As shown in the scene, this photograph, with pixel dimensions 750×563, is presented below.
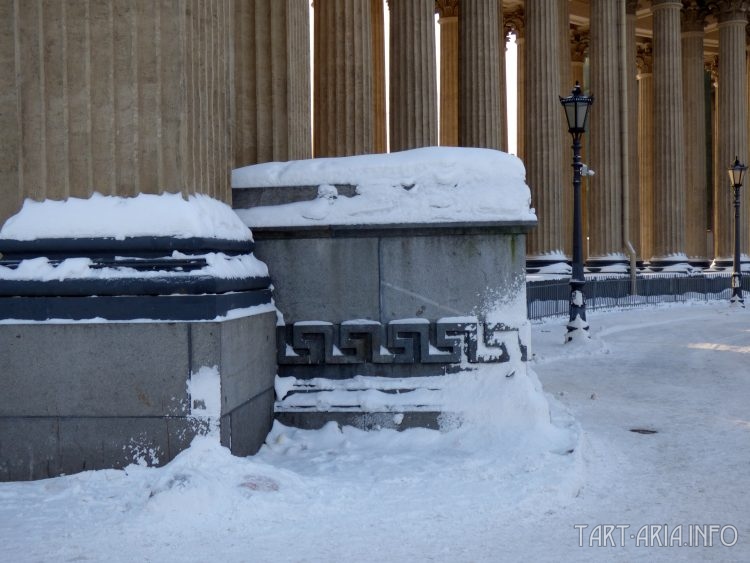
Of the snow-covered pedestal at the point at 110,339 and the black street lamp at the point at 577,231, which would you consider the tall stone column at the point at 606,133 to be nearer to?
the black street lamp at the point at 577,231

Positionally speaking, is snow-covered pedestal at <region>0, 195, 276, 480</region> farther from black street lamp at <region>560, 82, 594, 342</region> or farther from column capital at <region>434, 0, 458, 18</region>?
column capital at <region>434, 0, 458, 18</region>

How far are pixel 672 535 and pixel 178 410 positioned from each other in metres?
3.53

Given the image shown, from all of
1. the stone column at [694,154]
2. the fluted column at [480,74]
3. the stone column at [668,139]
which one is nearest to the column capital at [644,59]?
the stone column at [694,154]

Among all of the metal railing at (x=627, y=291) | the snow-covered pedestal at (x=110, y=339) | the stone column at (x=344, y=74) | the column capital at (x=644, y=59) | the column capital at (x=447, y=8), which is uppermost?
the column capital at (x=644, y=59)

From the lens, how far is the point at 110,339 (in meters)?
6.51

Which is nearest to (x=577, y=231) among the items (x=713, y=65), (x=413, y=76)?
(x=413, y=76)

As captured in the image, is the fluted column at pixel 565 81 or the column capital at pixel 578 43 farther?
the column capital at pixel 578 43

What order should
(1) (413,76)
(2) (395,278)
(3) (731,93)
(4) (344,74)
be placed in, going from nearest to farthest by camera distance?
1. (2) (395,278)
2. (4) (344,74)
3. (1) (413,76)
4. (3) (731,93)

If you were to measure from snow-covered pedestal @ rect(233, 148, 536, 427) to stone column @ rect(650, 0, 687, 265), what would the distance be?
3634 cm

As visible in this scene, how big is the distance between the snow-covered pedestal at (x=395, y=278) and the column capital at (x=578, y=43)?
166ft

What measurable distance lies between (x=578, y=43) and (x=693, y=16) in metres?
8.79

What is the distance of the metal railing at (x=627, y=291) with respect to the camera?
28.9 meters

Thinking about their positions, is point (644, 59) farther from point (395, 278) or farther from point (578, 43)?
point (395, 278)

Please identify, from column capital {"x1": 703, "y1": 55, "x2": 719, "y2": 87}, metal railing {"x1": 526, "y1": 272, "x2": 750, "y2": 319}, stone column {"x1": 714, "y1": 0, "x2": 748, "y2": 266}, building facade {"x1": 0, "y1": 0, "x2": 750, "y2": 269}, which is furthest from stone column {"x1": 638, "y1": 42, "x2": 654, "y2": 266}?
column capital {"x1": 703, "y1": 55, "x2": 719, "y2": 87}
